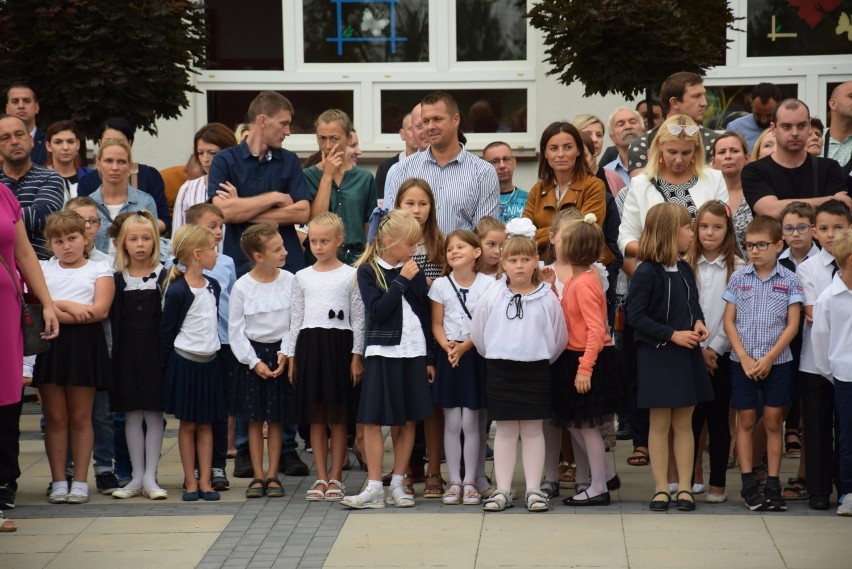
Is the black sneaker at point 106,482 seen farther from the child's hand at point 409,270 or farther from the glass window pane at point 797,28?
the glass window pane at point 797,28

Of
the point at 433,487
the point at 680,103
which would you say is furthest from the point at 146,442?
the point at 680,103

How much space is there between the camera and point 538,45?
1434 centimetres

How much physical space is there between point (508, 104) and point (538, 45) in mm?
716

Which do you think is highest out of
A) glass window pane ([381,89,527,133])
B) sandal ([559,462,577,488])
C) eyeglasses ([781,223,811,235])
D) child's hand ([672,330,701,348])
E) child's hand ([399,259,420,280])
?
glass window pane ([381,89,527,133])

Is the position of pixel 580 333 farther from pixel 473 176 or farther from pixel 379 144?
pixel 379 144

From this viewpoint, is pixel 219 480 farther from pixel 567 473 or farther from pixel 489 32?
pixel 489 32

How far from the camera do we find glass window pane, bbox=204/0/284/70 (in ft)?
48.1

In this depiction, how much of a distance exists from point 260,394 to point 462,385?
1.16 m

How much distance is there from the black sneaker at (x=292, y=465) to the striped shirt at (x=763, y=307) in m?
2.72

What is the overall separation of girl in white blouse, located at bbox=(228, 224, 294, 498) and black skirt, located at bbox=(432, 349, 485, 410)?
2.94ft

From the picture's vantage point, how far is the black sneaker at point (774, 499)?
286 inches

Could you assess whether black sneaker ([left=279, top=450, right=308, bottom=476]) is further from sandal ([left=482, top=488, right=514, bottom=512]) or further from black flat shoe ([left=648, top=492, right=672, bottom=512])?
black flat shoe ([left=648, top=492, right=672, bottom=512])

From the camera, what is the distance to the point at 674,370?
7238 mm

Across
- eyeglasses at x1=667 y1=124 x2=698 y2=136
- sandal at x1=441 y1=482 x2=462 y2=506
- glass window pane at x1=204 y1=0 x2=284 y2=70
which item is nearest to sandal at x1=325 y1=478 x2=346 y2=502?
sandal at x1=441 y1=482 x2=462 y2=506
